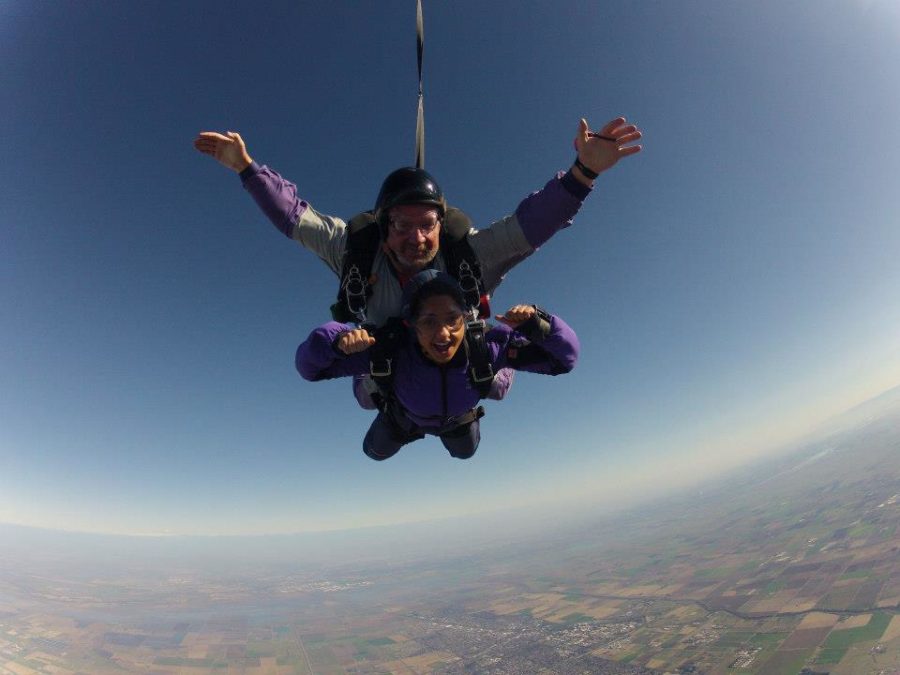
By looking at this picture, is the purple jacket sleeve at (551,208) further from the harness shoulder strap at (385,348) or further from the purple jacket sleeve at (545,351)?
the harness shoulder strap at (385,348)

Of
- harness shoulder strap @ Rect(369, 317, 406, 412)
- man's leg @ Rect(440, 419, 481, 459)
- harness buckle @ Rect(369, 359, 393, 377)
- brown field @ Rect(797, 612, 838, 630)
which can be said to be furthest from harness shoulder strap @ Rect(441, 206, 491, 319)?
brown field @ Rect(797, 612, 838, 630)

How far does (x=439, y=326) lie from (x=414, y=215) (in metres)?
0.71

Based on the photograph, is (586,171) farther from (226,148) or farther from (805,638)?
(805,638)

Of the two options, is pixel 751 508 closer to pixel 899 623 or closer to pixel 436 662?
pixel 899 623

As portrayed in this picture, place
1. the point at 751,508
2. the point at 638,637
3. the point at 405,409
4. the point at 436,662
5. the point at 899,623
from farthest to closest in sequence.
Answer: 1. the point at 751,508
2. the point at 436,662
3. the point at 638,637
4. the point at 899,623
5. the point at 405,409

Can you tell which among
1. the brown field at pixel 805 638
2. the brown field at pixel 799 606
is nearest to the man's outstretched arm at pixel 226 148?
the brown field at pixel 805 638

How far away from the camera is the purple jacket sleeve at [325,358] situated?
2.03 m

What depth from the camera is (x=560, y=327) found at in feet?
7.29

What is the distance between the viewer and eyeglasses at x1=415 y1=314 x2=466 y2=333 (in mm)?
2229

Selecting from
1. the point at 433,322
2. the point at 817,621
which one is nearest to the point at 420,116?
the point at 433,322

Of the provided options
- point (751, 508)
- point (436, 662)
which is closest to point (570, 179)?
point (436, 662)

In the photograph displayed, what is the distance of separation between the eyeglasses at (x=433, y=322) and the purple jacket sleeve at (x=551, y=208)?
Result: 0.75 m

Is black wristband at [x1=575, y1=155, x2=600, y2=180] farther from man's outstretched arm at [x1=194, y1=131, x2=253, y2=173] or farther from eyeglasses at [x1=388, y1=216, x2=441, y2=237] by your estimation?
man's outstretched arm at [x1=194, y1=131, x2=253, y2=173]

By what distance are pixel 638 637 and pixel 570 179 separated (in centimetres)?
4057
